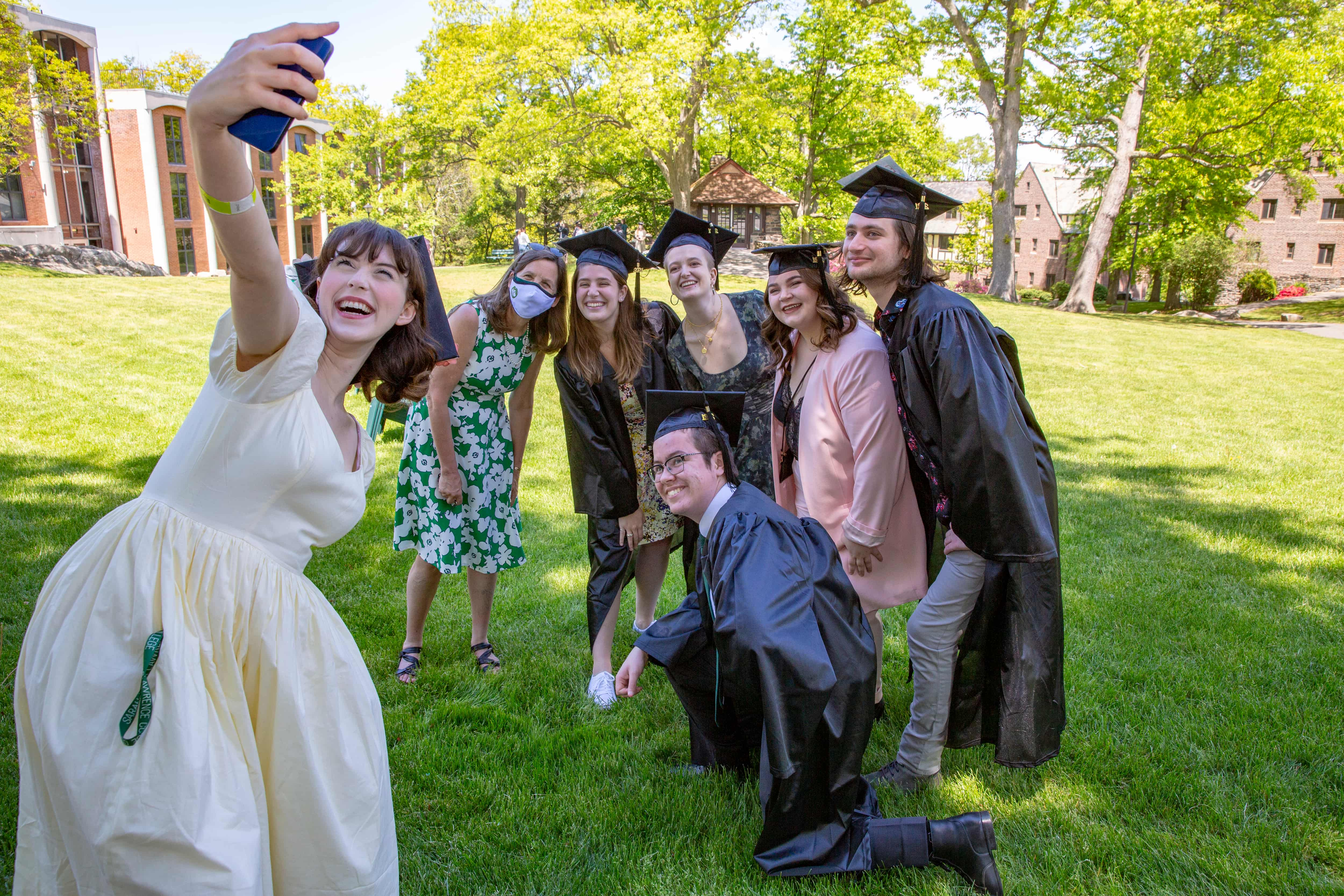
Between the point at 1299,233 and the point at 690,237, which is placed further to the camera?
the point at 1299,233

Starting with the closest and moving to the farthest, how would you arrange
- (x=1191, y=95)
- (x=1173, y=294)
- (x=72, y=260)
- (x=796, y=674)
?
1. (x=796, y=674)
2. (x=72, y=260)
3. (x=1191, y=95)
4. (x=1173, y=294)

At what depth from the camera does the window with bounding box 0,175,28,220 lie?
35.1 meters

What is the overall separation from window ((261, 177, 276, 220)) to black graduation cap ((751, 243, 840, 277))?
38.9 m

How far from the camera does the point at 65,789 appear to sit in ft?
5.31

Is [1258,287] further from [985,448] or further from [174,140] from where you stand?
[174,140]

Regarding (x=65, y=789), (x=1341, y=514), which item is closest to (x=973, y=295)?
(x=1341, y=514)

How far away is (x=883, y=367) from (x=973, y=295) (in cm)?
2762

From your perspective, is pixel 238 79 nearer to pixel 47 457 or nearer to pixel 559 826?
pixel 559 826

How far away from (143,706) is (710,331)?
3.08 metres

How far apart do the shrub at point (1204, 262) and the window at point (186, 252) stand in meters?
50.1

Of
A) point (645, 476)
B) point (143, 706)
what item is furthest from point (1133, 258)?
point (143, 706)

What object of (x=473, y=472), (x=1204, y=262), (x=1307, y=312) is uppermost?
(x=1204, y=262)

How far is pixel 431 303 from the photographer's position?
259 cm

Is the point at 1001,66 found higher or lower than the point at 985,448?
higher
